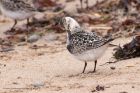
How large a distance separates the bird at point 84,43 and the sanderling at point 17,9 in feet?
16.4

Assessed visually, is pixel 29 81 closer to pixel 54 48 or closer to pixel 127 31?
pixel 54 48

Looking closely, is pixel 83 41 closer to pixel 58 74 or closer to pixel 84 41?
pixel 84 41

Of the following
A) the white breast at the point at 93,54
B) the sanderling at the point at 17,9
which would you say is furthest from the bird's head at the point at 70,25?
the sanderling at the point at 17,9

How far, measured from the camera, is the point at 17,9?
15.1 meters

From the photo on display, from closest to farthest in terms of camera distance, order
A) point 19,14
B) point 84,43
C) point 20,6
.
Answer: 1. point 84,43
2. point 19,14
3. point 20,6

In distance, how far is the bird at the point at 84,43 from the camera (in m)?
9.09

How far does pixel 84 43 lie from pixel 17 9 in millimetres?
5972

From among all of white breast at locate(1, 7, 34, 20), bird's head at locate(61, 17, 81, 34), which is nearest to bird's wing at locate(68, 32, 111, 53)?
bird's head at locate(61, 17, 81, 34)

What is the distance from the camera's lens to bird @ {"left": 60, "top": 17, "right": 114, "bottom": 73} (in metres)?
9.09

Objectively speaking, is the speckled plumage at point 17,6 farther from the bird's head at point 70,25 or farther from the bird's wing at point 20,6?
the bird's head at point 70,25

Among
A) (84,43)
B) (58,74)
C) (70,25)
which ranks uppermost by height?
(70,25)

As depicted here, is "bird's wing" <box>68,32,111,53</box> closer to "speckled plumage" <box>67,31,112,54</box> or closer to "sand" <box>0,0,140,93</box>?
"speckled plumage" <box>67,31,112,54</box>

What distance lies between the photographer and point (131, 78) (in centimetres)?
854

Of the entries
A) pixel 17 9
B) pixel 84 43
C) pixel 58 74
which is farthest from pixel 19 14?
pixel 84 43
